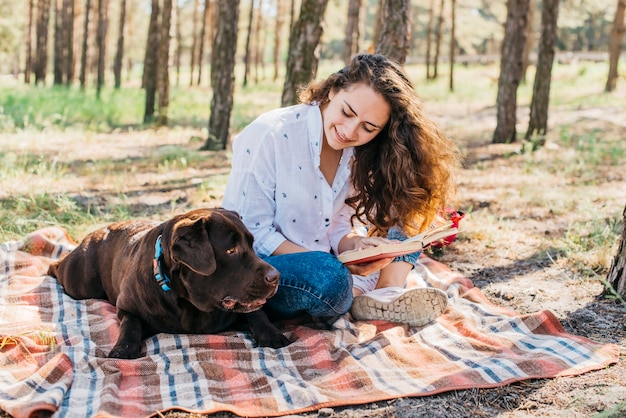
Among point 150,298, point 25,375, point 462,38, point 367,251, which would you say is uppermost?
point 462,38

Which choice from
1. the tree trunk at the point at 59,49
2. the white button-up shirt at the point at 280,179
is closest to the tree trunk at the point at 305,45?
the white button-up shirt at the point at 280,179

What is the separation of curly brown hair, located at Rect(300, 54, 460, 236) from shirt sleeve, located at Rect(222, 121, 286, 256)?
1.58ft

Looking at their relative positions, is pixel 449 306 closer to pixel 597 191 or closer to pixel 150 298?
pixel 150 298

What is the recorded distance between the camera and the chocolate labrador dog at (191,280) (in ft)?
10.4

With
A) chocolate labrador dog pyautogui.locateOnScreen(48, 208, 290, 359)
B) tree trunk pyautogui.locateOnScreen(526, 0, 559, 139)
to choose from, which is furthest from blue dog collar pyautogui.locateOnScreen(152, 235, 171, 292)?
tree trunk pyautogui.locateOnScreen(526, 0, 559, 139)

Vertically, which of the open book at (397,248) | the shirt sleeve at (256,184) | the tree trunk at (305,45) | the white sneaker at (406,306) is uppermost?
the tree trunk at (305,45)

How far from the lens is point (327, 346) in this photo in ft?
11.6

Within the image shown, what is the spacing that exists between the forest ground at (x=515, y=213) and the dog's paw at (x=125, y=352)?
639 millimetres

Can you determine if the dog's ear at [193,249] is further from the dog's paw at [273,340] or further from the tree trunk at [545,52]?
the tree trunk at [545,52]

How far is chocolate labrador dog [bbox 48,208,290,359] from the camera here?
3.18m

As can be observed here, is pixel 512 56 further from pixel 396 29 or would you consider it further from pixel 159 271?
pixel 159 271

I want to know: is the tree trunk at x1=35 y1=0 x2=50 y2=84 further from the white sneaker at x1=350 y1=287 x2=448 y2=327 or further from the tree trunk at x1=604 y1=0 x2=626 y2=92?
the white sneaker at x1=350 y1=287 x2=448 y2=327

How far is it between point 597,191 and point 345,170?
16.2 feet

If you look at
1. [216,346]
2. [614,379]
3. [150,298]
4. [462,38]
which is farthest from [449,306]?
[462,38]
